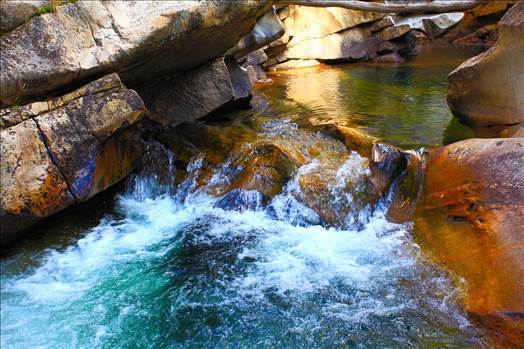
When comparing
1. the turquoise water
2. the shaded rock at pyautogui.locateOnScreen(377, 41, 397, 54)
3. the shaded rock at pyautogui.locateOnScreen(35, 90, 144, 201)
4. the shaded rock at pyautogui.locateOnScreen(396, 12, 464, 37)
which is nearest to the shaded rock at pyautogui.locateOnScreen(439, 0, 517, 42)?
the shaded rock at pyautogui.locateOnScreen(396, 12, 464, 37)

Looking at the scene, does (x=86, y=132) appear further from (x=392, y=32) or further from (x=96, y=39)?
(x=392, y=32)

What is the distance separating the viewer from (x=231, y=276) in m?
4.93

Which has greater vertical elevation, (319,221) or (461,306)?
(319,221)

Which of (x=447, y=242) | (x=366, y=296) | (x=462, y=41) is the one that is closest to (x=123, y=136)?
(x=366, y=296)

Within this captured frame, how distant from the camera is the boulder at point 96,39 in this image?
5137 millimetres

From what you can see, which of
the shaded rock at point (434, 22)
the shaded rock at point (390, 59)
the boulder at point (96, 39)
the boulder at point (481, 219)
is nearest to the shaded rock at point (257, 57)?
the shaded rock at point (390, 59)

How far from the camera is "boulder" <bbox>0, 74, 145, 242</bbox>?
4.99 metres

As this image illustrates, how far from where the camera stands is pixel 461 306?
Result: 13.5ft

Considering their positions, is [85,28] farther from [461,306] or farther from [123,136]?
[461,306]

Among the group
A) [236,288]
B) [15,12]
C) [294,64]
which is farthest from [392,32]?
[236,288]

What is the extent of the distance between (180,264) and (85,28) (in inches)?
127

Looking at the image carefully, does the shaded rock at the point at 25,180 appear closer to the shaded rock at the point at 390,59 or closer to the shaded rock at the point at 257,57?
the shaded rock at the point at 257,57

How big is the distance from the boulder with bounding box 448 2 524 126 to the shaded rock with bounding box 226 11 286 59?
4112 millimetres

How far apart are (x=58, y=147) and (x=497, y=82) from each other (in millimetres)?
6504
